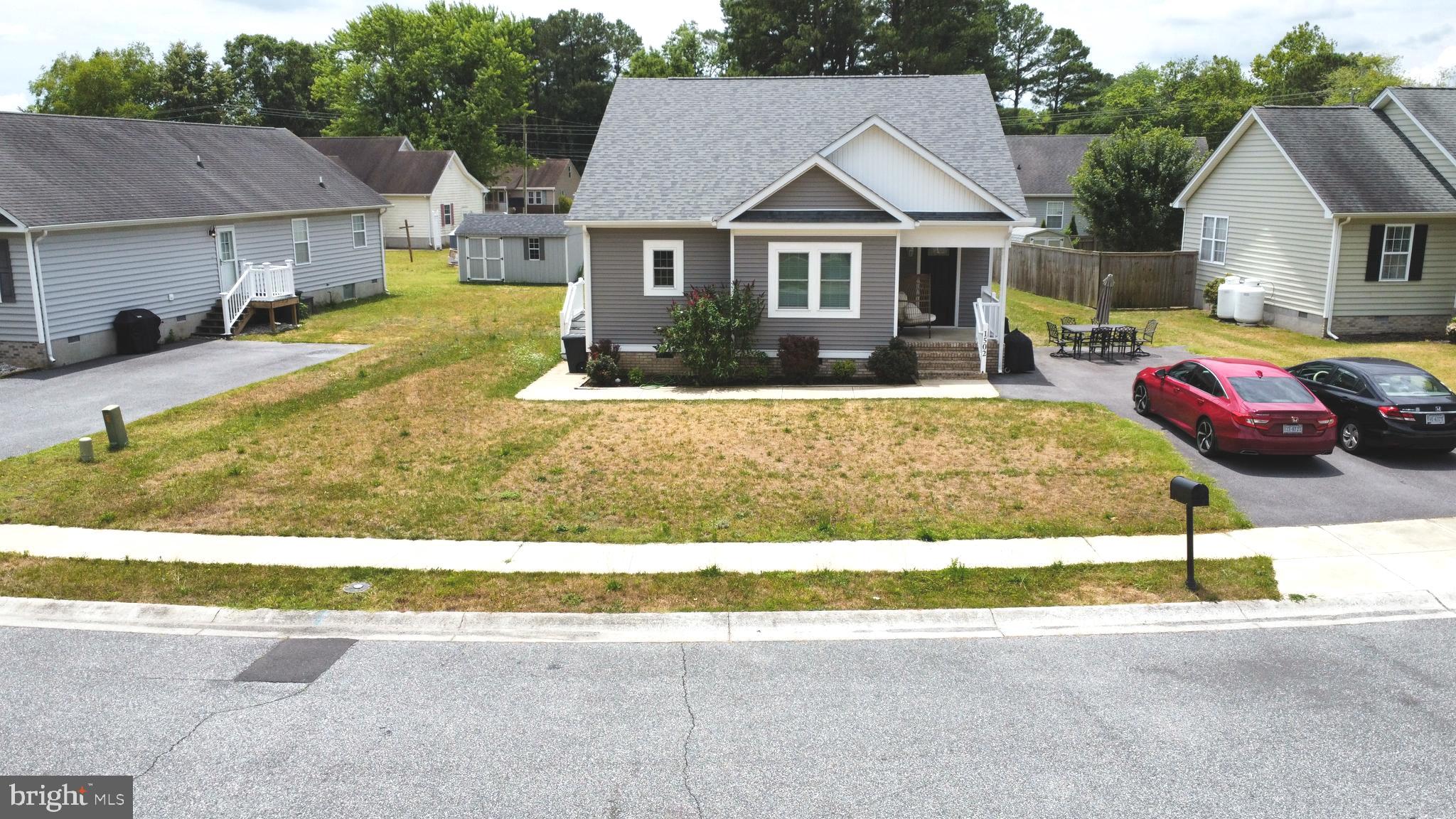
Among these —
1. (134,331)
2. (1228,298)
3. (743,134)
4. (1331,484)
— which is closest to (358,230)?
(134,331)

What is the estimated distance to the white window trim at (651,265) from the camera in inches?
979

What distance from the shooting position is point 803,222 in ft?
76.9

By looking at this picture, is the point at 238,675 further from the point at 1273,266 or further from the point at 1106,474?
the point at 1273,266

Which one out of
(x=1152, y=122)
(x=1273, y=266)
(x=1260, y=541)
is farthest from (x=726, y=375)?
(x=1152, y=122)

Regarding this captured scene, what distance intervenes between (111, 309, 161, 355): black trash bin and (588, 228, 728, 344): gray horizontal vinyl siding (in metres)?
12.1

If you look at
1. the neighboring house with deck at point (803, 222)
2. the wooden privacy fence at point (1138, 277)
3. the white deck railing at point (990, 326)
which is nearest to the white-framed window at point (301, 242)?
the neighboring house with deck at point (803, 222)

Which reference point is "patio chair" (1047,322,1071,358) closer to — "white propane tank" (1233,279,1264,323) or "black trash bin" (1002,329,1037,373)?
"black trash bin" (1002,329,1037,373)

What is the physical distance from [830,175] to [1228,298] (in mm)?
15911

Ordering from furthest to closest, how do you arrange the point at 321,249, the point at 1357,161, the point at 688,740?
the point at 321,249 < the point at 1357,161 < the point at 688,740

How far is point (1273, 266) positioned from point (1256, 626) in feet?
80.3

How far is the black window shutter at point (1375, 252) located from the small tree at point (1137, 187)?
10.00 meters

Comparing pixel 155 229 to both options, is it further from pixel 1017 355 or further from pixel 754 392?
pixel 1017 355

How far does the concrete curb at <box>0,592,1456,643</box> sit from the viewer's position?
35.0 feet

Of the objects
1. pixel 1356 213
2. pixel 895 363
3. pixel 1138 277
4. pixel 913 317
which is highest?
pixel 1356 213
